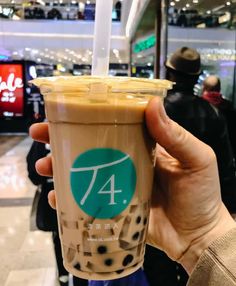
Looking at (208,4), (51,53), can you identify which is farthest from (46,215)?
(51,53)

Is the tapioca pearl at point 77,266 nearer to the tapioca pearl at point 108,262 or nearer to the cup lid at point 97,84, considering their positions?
the tapioca pearl at point 108,262

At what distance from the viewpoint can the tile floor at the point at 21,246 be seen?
115 inches

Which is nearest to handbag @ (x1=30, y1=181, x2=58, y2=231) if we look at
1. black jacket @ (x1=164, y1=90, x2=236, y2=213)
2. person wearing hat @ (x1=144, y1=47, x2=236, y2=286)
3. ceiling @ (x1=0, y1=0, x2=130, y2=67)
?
person wearing hat @ (x1=144, y1=47, x2=236, y2=286)

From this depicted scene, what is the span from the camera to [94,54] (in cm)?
69

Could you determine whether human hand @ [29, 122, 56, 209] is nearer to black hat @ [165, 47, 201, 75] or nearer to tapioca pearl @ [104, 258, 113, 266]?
tapioca pearl @ [104, 258, 113, 266]

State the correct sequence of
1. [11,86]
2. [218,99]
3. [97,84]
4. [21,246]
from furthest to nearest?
[11,86] → [218,99] → [21,246] → [97,84]

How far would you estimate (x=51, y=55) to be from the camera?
45.2 feet

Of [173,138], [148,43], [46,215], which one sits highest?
[173,138]

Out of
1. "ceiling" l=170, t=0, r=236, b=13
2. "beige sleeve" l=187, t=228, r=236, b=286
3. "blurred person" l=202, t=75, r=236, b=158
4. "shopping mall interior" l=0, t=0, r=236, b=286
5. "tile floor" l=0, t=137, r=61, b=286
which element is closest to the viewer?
"beige sleeve" l=187, t=228, r=236, b=286

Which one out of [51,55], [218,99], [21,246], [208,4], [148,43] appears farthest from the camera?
[51,55]

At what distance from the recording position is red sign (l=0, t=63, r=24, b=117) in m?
9.47

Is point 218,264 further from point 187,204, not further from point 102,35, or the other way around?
point 102,35

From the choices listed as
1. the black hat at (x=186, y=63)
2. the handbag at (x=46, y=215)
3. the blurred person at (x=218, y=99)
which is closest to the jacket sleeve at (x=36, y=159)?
the handbag at (x=46, y=215)

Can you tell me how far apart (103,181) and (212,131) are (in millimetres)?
1607
